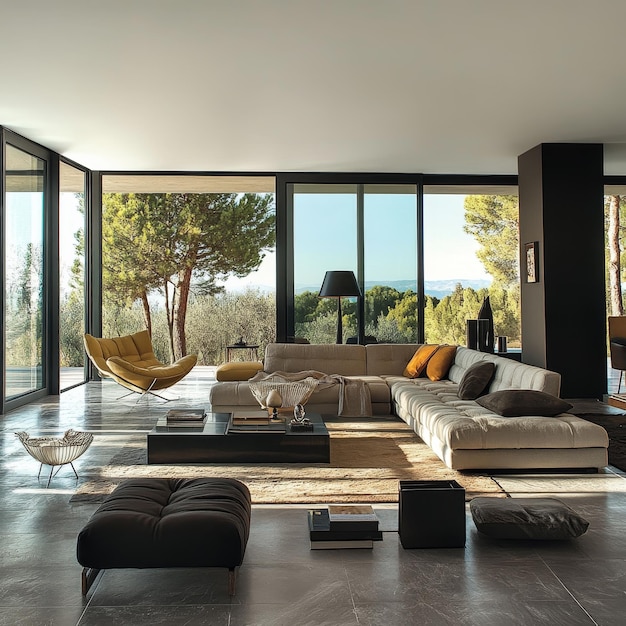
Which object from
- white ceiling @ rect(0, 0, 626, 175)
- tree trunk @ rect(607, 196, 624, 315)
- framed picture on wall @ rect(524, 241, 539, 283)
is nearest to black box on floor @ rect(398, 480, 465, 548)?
white ceiling @ rect(0, 0, 626, 175)

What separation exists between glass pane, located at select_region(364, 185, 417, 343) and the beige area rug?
4386mm

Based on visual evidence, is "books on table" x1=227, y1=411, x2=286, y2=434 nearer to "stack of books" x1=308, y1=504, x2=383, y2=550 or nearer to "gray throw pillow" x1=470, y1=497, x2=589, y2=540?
"stack of books" x1=308, y1=504, x2=383, y2=550

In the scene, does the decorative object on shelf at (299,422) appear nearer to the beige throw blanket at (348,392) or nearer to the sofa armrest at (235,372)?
the beige throw blanket at (348,392)

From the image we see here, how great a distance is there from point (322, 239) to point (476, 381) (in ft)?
15.3

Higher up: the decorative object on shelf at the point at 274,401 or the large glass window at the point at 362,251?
the large glass window at the point at 362,251

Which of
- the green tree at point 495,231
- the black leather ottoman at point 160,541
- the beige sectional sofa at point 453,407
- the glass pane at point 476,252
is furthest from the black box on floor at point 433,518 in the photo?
the green tree at point 495,231

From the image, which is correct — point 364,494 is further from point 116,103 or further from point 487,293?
point 487,293

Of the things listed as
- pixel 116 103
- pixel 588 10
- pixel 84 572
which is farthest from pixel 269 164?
pixel 84 572

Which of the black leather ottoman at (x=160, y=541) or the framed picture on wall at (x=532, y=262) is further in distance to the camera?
the framed picture on wall at (x=532, y=262)

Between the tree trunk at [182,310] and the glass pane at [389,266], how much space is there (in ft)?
17.4

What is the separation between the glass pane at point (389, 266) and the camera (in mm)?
10188

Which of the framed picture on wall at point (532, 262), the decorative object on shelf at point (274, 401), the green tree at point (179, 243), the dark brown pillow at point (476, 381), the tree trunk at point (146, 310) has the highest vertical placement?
the green tree at point (179, 243)

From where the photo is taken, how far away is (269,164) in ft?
31.4

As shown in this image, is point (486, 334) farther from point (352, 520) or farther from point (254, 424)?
point (352, 520)
